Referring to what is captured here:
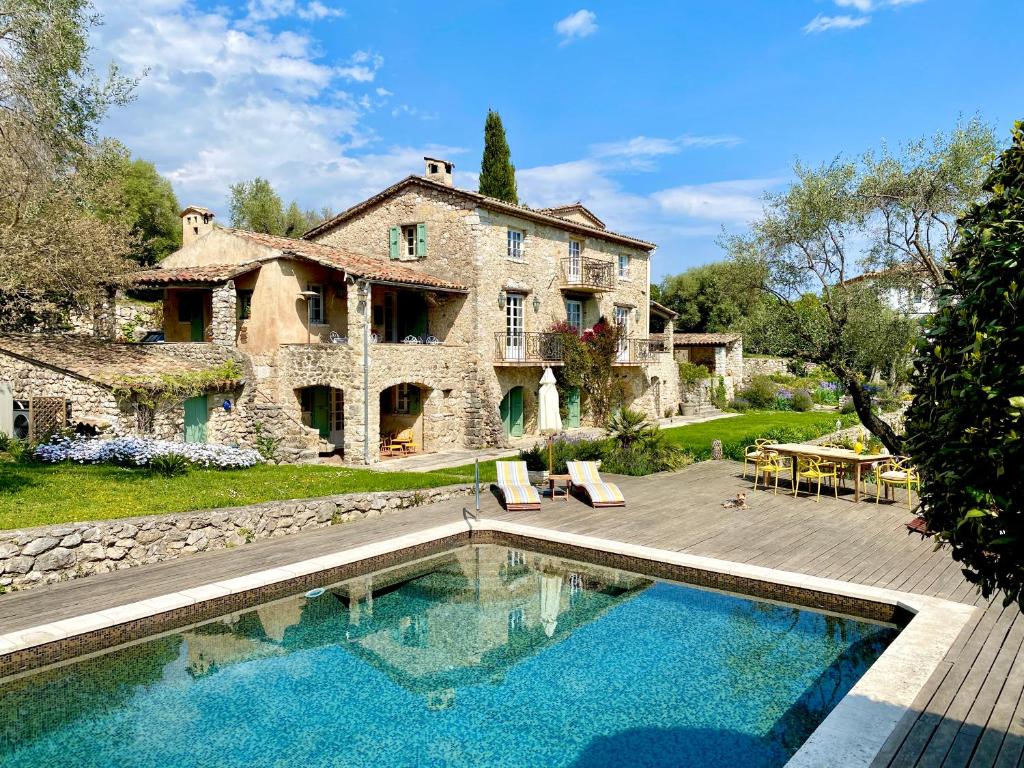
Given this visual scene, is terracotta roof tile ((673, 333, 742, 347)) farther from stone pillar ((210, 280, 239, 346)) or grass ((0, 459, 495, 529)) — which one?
stone pillar ((210, 280, 239, 346))

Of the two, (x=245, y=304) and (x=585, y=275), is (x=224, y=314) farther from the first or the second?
(x=585, y=275)

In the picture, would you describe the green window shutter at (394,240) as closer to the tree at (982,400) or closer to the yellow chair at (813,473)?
the yellow chair at (813,473)

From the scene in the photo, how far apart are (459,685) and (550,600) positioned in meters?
2.56

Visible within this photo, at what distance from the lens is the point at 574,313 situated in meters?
27.0

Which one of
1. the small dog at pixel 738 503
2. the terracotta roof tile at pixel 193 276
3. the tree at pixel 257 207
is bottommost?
the small dog at pixel 738 503

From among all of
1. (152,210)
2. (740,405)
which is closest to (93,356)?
(152,210)

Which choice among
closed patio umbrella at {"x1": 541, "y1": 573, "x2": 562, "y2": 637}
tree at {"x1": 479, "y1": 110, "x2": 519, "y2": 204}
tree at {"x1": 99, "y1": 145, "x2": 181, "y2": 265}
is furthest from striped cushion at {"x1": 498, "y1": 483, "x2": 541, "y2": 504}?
tree at {"x1": 99, "y1": 145, "x2": 181, "y2": 265}

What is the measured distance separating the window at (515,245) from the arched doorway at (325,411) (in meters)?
7.52

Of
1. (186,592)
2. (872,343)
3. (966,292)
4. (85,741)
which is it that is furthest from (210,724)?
(872,343)

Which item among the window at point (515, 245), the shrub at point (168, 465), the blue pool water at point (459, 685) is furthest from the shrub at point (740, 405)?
the shrub at point (168, 465)

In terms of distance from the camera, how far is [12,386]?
52.1 ft

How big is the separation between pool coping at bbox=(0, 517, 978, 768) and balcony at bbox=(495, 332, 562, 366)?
1177 centimetres

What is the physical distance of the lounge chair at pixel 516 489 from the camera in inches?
514

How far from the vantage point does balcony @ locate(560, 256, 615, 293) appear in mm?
25922
